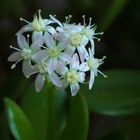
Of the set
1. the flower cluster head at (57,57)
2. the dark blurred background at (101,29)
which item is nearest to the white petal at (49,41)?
the flower cluster head at (57,57)

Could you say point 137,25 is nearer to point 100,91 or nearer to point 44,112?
point 100,91

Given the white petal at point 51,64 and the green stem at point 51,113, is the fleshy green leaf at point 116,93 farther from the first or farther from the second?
the white petal at point 51,64

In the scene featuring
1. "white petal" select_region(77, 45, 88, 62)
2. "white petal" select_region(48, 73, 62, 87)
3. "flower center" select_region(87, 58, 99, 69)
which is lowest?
"flower center" select_region(87, 58, 99, 69)

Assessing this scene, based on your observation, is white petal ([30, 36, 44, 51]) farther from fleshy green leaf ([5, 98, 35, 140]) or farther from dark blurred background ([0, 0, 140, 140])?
dark blurred background ([0, 0, 140, 140])

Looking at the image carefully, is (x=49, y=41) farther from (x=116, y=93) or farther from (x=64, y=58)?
(x=116, y=93)

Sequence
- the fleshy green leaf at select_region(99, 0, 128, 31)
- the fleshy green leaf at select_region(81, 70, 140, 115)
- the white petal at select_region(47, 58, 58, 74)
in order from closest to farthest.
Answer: the white petal at select_region(47, 58, 58, 74), the fleshy green leaf at select_region(81, 70, 140, 115), the fleshy green leaf at select_region(99, 0, 128, 31)

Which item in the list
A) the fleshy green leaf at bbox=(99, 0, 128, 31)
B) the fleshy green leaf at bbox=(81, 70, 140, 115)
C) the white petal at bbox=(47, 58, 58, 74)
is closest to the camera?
the white petal at bbox=(47, 58, 58, 74)

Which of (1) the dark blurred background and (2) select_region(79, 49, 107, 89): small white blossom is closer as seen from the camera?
(2) select_region(79, 49, 107, 89): small white blossom

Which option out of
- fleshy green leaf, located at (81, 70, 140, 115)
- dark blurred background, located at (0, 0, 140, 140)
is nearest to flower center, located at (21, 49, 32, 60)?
fleshy green leaf, located at (81, 70, 140, 115)
